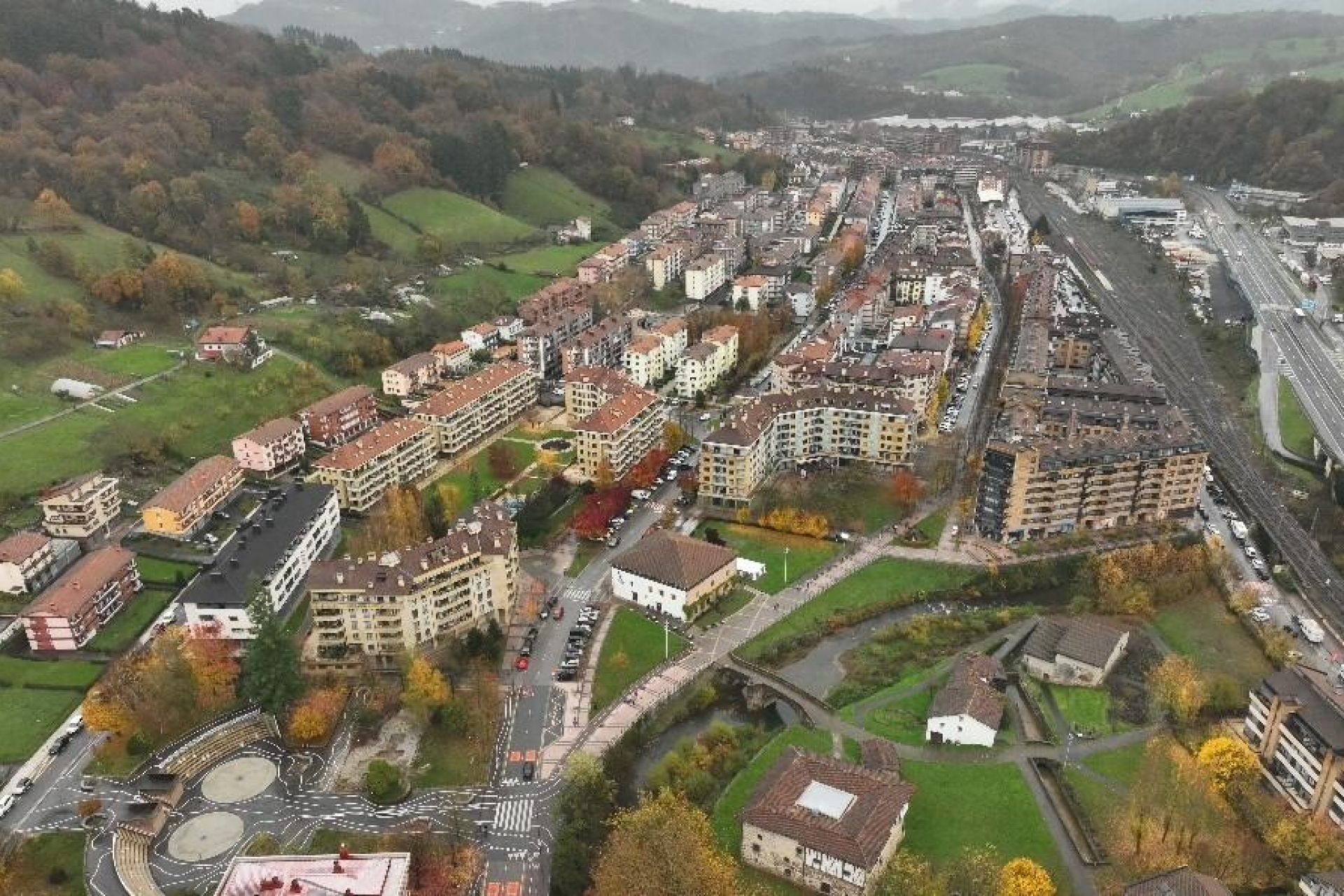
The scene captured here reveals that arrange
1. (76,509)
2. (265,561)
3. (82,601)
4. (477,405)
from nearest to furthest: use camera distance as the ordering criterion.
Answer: (82,601)
(265,561)
(76,509)
(477,405)

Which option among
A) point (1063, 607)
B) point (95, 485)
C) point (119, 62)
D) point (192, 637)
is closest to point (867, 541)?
point (1063, 607)

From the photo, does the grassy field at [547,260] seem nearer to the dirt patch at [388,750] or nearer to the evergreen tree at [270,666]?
the evergreen tree at [270,666]

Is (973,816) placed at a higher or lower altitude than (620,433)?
lower

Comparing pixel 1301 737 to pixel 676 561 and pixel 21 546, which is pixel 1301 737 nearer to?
pixel 676 561

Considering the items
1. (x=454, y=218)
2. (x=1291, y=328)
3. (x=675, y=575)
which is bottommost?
(x=1291, y=328)

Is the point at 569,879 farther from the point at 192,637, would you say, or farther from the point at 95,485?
the point at 95,485

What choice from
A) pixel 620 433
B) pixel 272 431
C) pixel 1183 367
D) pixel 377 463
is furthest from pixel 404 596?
pixel 1183 367
